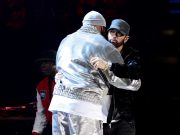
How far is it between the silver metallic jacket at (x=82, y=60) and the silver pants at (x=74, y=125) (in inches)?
7.5

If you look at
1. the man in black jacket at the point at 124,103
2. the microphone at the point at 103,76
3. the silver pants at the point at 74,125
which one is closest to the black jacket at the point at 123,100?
the man in black jacket at the point at 124,103

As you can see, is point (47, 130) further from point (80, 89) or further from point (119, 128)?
point (80, 89)

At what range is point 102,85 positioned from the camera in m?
3.91

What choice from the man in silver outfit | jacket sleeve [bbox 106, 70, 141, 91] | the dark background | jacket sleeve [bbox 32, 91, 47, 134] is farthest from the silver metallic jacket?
the dark background

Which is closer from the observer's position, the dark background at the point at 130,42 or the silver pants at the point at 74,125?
the silver pants at the point at 74,125

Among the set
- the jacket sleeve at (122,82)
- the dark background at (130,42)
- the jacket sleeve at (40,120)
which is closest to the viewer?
the jacket sleeve at (122,82)

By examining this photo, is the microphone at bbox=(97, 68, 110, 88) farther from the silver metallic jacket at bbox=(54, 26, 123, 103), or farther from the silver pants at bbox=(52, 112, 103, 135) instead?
the silver pants at bbox=(52, 112, 103, 135)

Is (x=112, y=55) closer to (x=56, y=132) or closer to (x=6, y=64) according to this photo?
(x=56, y=132)

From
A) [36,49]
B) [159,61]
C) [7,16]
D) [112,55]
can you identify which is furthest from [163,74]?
[112,55]

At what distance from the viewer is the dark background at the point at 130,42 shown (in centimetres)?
648

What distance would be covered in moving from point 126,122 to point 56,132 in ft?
2.67

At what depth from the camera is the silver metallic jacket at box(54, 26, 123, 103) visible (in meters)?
3.82

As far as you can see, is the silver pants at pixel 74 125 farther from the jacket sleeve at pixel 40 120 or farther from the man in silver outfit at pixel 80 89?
→ the jacket sleeve at pixel 40 120

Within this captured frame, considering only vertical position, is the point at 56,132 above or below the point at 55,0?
below
